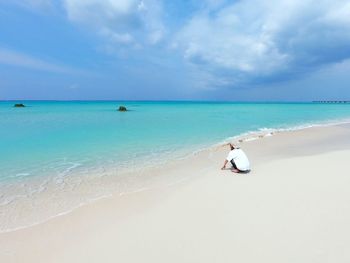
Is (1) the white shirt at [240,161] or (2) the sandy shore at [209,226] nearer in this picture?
(2) the sandy shore at [209,226]

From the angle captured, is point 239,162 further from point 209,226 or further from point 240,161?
point 209,226

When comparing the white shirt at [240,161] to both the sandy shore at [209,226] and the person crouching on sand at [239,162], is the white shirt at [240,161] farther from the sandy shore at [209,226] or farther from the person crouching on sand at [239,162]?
the sandy shore at [209,226]

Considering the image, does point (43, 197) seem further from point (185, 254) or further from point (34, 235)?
point (185, 254)

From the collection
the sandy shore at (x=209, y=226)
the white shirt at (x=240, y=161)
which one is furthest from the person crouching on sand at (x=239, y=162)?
the sandy shore at (x=209, y=226)

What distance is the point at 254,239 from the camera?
3.90m

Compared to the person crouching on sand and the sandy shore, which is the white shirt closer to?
the person crouching on sand

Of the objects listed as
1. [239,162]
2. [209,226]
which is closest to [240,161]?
[239,162]

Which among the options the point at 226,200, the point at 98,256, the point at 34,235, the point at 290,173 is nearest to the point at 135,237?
the point at 98,256

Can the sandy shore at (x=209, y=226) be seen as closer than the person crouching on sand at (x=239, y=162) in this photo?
Yes

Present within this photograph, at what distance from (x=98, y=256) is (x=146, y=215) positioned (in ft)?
4.90

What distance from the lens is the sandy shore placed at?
3625mm

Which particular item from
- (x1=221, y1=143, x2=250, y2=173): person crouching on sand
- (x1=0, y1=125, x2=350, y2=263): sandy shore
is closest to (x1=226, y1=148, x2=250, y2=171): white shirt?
(x1=221, y1=143, x2=250, y2=173): person crouching on sand

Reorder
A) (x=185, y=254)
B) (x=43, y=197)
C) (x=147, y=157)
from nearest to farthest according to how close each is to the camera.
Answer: (x=185, y=254), (x=43, y=197), (x=147, y=157)

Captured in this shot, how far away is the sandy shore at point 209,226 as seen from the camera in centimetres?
362
